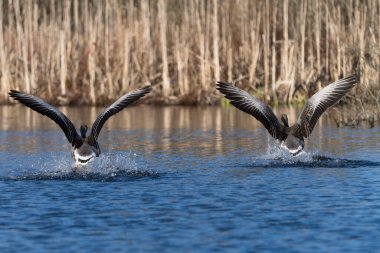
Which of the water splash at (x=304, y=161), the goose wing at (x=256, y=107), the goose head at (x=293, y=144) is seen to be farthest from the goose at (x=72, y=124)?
the goose head at (x=293, y=144)

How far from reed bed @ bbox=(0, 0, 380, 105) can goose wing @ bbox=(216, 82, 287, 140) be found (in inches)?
500

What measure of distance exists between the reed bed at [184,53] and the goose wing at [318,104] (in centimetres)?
1201

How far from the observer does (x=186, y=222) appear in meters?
9.51

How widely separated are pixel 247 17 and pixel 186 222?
2025cm

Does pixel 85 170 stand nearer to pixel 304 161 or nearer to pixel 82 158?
pixel 82 158

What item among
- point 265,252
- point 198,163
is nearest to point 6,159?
point 198,163

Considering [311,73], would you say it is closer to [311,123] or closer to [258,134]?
[258,134]

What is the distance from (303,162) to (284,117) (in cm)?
105

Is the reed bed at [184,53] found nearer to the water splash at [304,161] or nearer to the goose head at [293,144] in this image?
the water splash at [304,161]

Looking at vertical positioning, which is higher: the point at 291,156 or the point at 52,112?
the point at 52,112

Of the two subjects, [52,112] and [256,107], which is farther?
[256,107]

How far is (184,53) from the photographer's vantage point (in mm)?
29141

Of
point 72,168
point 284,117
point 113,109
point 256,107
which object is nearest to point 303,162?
point 284,117

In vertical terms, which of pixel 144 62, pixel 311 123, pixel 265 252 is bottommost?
pixel 265 252
